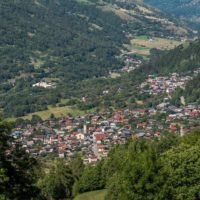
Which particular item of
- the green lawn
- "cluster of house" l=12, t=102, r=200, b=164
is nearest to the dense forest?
the green lawn

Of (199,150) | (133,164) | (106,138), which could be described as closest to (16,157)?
(133,164)

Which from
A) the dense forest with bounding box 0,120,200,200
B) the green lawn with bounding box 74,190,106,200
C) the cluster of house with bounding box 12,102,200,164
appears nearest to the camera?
the dense forest with bounding box 0,120,200,200

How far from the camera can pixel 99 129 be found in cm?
15675

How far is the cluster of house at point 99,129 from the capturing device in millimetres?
137875

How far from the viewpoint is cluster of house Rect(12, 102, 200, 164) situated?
452ft

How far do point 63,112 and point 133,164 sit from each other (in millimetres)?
151557

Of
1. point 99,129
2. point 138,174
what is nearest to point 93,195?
point 138,174

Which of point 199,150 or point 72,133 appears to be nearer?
point 199,150

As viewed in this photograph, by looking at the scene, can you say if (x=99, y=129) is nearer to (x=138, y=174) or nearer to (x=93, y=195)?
(x=93, y=195)

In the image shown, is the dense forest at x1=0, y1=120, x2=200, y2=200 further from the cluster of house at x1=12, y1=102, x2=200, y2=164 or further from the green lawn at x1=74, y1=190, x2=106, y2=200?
the cluster of house at x1=12, y1=102, x2=200, y2=164

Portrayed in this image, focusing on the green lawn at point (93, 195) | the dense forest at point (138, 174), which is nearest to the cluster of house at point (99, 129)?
the green lawn at point (93, 195)

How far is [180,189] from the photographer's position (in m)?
43.8

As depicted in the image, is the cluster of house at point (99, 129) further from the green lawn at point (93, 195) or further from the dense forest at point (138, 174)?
the dense forest at point (138, 174)

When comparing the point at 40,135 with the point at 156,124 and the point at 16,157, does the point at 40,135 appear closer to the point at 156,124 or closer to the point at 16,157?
the point at 156,124
